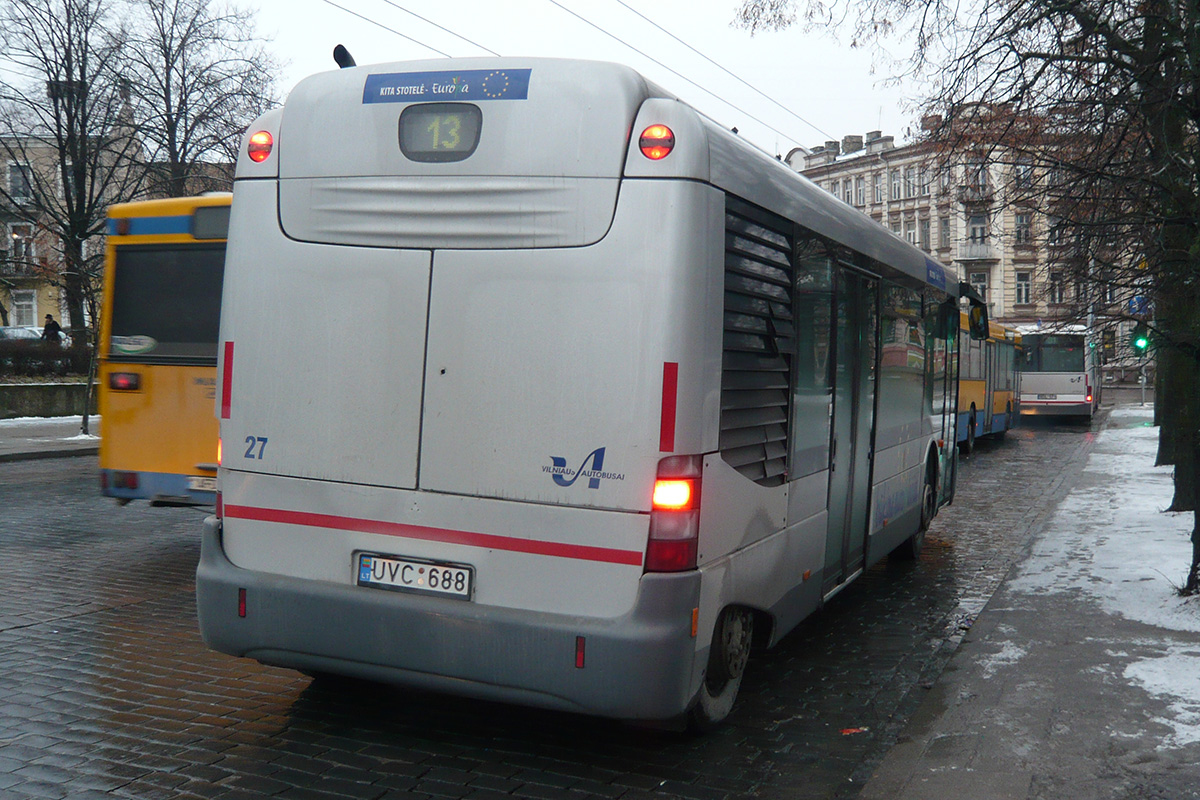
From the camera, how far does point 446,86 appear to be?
4.60m

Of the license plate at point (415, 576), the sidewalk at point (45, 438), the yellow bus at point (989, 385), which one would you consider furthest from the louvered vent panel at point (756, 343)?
the sidewalk at point (45, 438)

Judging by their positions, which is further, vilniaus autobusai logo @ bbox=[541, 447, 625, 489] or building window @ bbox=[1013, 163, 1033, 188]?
building window @ bbox=[1013, 163, 1033, 188]

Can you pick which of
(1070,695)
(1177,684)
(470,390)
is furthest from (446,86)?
(1177,684)

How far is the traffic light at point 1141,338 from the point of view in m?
8.15

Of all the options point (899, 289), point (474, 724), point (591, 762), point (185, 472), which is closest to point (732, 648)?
point (591, 762)

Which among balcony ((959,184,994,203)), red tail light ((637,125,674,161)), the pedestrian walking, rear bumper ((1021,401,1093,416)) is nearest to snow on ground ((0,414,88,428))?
the pedestrian walking

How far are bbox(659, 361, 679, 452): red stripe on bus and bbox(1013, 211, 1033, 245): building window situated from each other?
25.5 feet

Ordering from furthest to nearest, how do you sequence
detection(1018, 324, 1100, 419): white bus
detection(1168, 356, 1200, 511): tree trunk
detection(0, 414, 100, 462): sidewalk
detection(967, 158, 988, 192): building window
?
detection(1018, 324, 1100, 419): white bus, detection(0, 414, 100, 462): sidewalk, detection(967, 158, 988, 192): building window, detection(1168, 356, 1200, 511): tree trunk

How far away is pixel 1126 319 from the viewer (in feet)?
30.5

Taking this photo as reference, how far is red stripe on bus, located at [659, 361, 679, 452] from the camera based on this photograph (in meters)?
4.25

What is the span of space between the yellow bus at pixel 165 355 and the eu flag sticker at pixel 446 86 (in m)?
4.63

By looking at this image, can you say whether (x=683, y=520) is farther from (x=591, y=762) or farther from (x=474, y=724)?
(x=474, y=724)

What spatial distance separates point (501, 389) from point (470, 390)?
0.13 m

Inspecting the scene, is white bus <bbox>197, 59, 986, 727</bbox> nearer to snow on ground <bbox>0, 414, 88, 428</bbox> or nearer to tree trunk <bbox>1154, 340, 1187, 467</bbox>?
tree trunk <bbox>1154, 340, 1187, 467</bbox>
